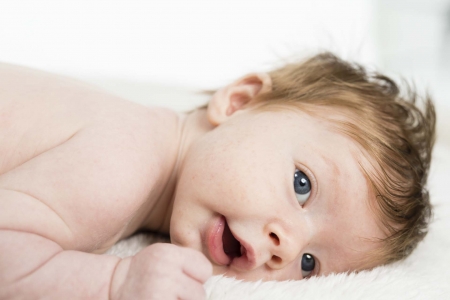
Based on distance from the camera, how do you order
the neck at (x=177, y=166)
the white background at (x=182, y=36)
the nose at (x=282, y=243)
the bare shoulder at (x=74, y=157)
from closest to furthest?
the bare shoulder at (x=74, y=157) → the nose at (x=282, y=243) → the neck at (x=177, y=166) → the white background at (x=182, y=36)

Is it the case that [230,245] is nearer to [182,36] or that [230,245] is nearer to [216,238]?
[216,238]

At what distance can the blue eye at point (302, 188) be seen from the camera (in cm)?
105

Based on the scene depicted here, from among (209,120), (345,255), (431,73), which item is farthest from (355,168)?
(431,73)

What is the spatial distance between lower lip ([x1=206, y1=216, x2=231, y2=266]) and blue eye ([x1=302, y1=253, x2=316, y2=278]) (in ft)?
0.65

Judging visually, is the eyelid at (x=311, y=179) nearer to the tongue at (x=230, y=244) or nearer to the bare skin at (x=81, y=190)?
the tongue at (x=230, y=244)

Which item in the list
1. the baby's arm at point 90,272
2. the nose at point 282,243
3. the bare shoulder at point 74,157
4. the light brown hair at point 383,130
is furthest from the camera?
the light brown hair at point 383,130

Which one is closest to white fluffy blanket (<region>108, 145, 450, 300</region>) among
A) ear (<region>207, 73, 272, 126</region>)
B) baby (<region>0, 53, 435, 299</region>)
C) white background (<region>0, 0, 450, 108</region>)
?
baby (<region>0, 53, 435, 299</region>)

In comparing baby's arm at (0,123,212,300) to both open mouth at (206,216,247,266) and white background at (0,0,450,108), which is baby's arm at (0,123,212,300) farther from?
white background at (0,0,450,108)

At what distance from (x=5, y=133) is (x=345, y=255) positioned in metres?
0.75

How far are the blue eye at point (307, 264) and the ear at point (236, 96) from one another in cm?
38

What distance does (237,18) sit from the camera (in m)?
2.34

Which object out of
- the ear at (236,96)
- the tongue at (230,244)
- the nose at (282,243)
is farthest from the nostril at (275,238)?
the ear at (236,96)

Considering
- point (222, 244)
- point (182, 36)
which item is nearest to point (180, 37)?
point (182, 36)

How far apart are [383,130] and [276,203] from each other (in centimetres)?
35
